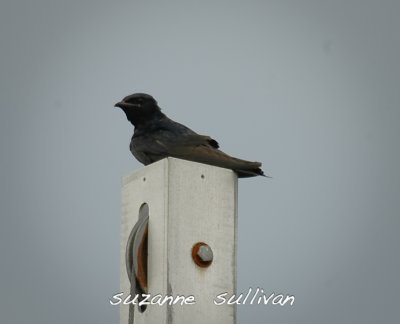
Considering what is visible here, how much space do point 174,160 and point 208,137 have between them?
2.81 m

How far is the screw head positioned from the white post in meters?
0.03

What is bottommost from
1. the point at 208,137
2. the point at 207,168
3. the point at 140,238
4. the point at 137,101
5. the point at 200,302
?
the point at 200,302

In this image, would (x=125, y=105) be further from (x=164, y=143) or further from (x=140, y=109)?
(x=164, y=143)

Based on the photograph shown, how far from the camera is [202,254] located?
7141 mm

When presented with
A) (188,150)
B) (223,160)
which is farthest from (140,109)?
(223,160)

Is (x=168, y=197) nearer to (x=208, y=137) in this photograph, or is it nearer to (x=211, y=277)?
(x=211, y=277)

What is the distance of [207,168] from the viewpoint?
745 centimetres

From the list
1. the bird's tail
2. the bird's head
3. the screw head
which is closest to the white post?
the screw head

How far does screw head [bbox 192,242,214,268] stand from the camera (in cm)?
713

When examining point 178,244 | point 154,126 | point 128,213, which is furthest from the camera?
point 154,126

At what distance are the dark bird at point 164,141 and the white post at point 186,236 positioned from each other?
1.42 m

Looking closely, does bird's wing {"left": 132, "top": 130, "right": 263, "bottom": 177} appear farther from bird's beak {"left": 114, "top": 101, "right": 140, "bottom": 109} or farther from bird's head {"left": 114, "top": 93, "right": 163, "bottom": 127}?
bird's beak {"left": 114, "top": 101, "right": 140, "bottom": 109}

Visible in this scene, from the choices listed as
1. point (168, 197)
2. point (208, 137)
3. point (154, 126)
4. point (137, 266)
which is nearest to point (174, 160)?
point (168, 197)

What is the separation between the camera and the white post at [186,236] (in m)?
6.98
